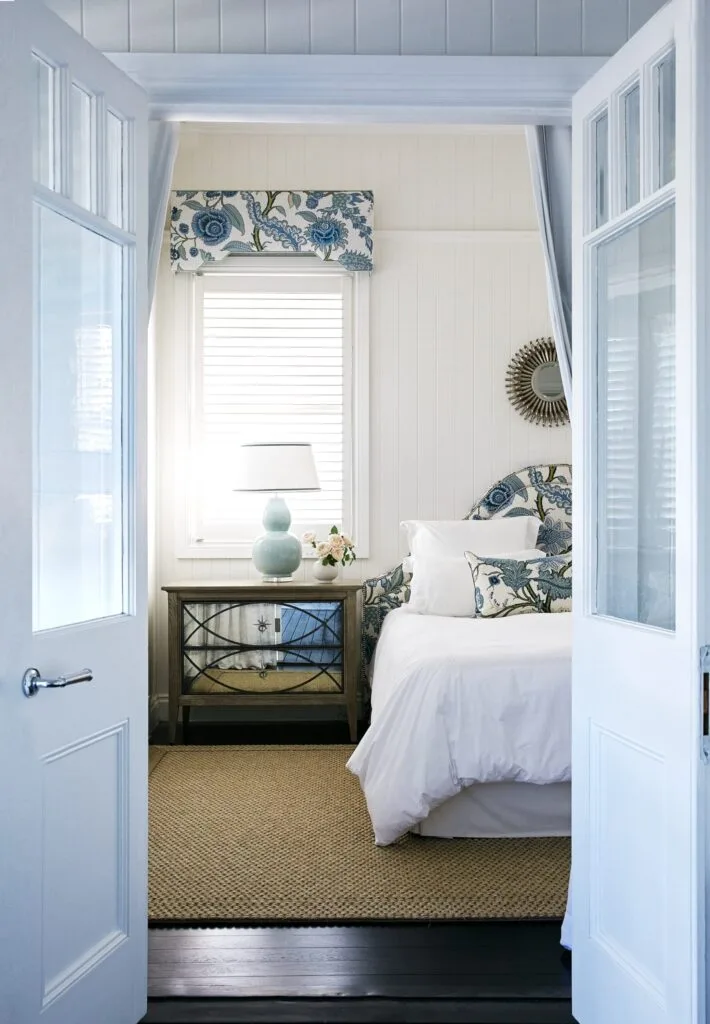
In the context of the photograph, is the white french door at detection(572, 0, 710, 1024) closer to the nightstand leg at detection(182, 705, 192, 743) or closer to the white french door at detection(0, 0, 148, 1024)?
the white french door at detection(0, 0, 148, 1024)

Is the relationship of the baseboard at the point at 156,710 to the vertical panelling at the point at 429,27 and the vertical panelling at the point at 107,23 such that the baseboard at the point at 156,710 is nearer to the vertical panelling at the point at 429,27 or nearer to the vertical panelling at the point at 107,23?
the vertical panelling at the point at 107,23

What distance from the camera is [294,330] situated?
5.35 meters

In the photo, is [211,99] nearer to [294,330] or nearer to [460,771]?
[460,771]

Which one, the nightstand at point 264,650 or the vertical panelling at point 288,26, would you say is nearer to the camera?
the vertical panelling at point 288,26

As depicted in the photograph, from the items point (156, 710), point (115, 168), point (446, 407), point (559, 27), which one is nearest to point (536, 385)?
point (446, 407)

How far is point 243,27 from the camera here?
2.40 metres

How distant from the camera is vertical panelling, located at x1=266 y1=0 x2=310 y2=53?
240 centimetres

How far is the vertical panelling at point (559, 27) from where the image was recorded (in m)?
2.43

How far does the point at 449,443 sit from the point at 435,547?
0.73m

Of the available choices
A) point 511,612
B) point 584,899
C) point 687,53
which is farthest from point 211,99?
point 511,612

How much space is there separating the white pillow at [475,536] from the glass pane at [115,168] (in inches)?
119

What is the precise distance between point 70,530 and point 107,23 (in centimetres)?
135

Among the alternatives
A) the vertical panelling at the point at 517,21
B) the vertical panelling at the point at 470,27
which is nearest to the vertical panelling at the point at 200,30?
the vertical panelling at the point at 470,27

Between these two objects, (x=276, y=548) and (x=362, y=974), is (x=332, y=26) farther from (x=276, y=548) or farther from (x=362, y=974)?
(x=276, y=548)
